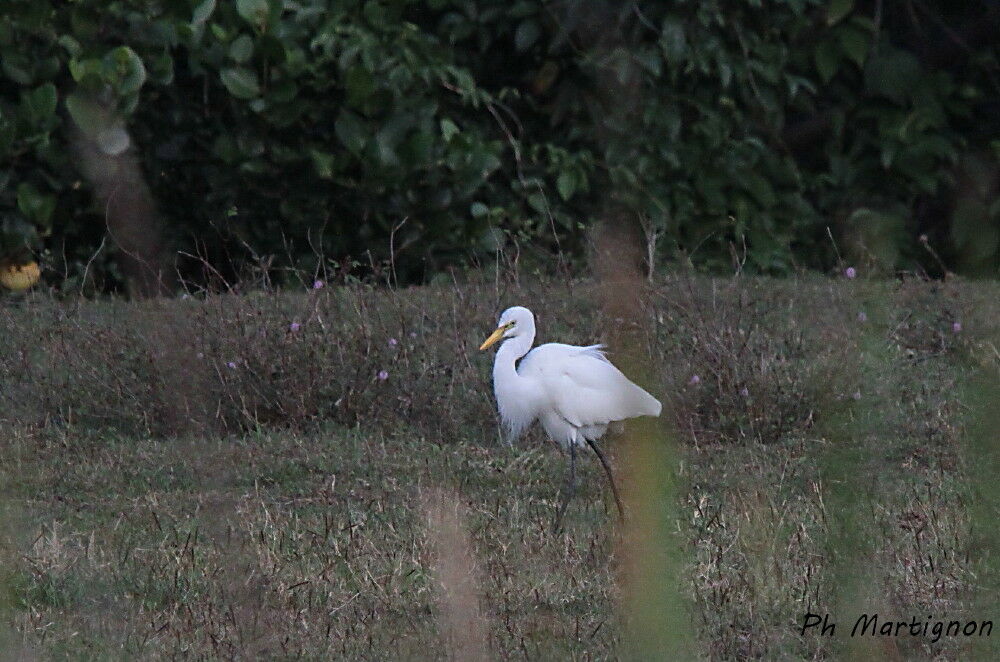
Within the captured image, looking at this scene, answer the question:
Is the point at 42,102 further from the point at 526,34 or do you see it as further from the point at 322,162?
the point at 526,34

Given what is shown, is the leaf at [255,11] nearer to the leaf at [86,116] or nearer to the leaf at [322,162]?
the leaf at [322,162]

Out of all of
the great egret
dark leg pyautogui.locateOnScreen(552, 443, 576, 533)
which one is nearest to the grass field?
dark leg pyautogui.locateOnScreen(552, 443, 576, 533)

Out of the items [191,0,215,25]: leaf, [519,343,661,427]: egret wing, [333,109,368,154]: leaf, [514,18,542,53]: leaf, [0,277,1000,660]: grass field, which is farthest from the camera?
[514,18,542,53]: leaf

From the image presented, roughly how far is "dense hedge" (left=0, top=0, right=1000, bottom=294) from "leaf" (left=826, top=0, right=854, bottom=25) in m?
0.02

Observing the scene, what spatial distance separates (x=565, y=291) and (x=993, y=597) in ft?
12.6

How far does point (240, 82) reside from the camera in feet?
25.2

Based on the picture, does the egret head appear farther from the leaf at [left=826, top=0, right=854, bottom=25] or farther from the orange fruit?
the leaf at [left=826, top=0, right=854, bottom=25]

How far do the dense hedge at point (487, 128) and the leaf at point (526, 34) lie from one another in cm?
2

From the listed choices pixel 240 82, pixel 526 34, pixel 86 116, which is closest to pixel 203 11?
pixel 240 82

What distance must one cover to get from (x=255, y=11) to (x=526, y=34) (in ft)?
5.11

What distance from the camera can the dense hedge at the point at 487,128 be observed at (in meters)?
7.68

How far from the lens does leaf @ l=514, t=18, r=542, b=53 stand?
8.34 metres

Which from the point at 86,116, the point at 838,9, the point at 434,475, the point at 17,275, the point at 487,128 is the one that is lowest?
the point at 17,275

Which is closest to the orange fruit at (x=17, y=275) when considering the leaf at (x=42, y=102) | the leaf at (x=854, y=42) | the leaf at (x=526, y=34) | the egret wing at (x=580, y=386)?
the leaf at (x=42, y=102)
